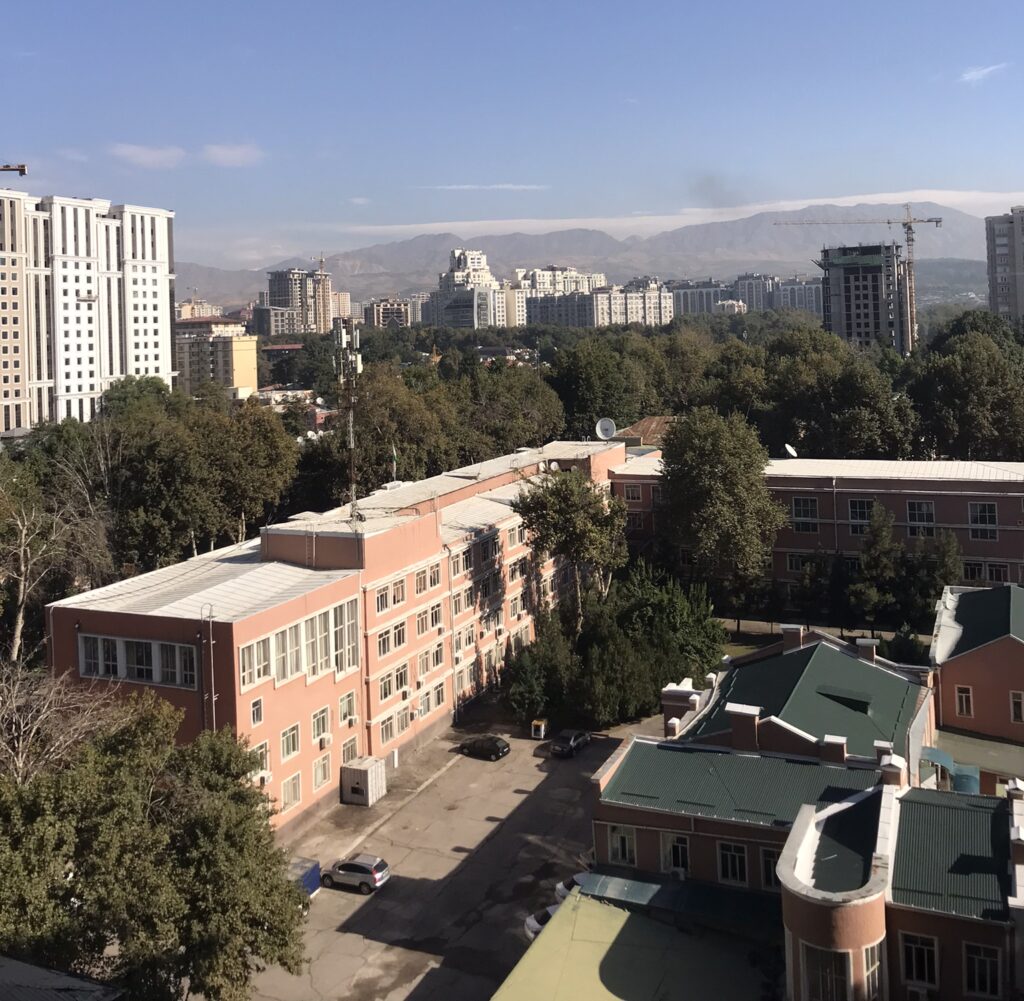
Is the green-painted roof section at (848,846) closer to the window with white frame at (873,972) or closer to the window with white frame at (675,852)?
the window with white frame at (873,972)

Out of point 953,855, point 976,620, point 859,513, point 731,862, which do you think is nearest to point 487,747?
point 731,862

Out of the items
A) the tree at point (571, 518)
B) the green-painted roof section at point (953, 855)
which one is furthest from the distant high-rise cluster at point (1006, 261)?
the green-painted roof section at point (953, 855)

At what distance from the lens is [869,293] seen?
131m

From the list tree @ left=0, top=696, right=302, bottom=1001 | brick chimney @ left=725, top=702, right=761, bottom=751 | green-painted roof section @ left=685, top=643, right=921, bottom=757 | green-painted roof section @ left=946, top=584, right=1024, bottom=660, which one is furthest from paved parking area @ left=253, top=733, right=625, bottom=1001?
green-painted roof section @ left=946, top=584, right=1024, bottom=660

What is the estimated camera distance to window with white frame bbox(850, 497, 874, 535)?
35344 millimetres

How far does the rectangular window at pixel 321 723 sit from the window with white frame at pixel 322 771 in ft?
1.54

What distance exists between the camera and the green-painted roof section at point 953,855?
12.2 metres

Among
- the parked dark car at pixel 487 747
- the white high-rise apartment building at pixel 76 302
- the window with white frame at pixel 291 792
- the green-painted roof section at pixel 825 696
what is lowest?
the parked dark car at pixel 487 747

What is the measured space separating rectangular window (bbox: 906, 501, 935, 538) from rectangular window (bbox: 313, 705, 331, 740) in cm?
2147

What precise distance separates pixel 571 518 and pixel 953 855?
687 inches

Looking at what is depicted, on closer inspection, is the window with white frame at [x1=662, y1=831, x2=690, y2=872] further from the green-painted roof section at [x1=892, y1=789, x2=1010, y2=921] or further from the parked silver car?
the parked silver car

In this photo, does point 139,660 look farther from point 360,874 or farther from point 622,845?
point 622,845

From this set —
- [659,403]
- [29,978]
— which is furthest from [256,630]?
[659,403]

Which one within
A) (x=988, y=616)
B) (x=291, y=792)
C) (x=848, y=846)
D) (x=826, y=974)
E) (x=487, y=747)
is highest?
(x=988, y=616)
